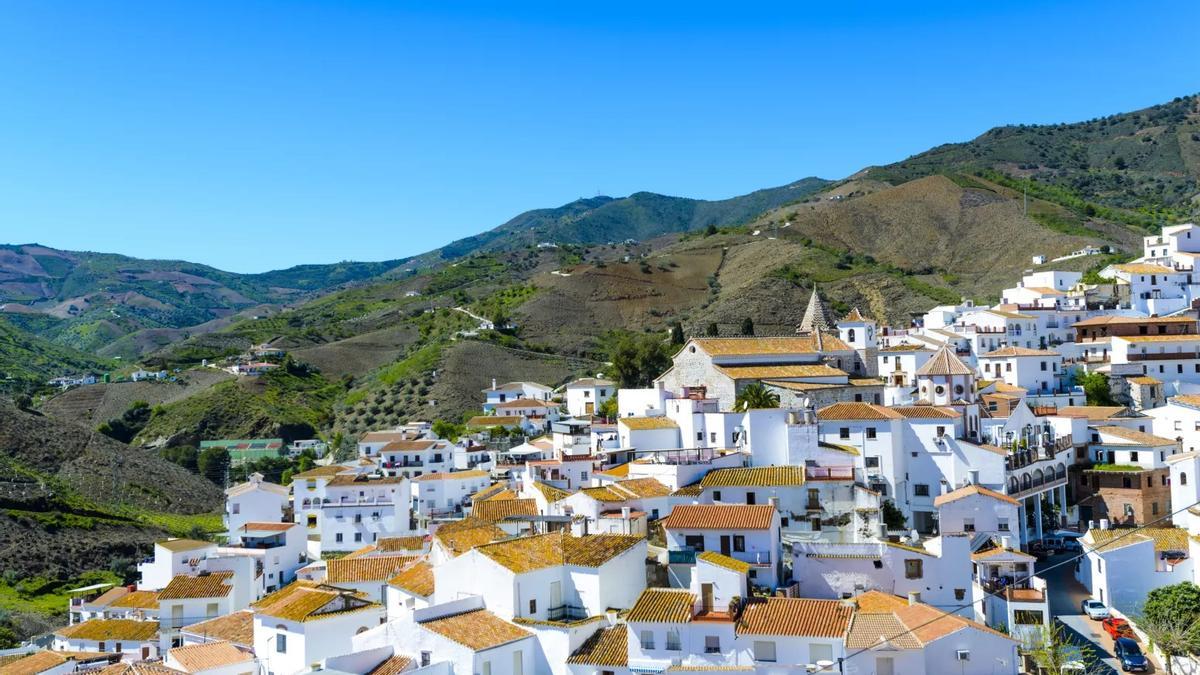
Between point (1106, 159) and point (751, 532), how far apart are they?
5064 inches

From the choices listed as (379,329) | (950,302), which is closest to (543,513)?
(950,302)

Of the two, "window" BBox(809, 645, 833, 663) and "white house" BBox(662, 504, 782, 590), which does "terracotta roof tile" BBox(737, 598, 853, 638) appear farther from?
"white house" BBox(662, 504, 782, 590)

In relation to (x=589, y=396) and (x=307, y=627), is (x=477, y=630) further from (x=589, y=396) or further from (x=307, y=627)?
(x=589, y=396)

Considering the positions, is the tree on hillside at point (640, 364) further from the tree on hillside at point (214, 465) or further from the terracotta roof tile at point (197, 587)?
the tree on hillside at point (214, 465)

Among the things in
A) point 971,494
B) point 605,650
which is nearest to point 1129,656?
point 971,494

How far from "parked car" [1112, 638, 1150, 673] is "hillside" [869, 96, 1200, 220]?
86590 millimetres

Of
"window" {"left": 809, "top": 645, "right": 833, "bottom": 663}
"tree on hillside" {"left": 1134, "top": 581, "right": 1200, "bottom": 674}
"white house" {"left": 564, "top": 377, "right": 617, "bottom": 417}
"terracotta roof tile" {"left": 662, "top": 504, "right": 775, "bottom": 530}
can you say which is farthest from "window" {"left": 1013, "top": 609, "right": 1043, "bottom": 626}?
"white house" {"left": 564, "top": 377, "right": 617, "bottom": 417}

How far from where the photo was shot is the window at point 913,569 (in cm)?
2628

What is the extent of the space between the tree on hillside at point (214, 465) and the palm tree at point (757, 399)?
1846 inches

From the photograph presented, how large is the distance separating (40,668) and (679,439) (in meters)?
21.1

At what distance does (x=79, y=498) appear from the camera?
60.9 m

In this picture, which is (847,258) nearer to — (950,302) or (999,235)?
(999,235)

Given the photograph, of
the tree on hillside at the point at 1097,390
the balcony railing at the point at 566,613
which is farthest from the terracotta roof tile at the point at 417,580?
the tree on hillside at the point at 1097,390

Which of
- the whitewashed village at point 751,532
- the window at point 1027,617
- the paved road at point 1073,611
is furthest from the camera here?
the paved road at point 1073,611
